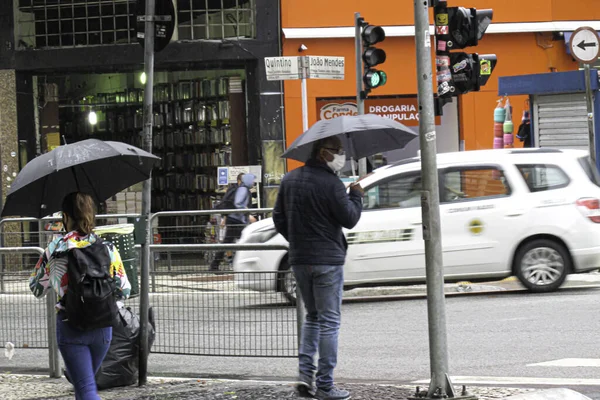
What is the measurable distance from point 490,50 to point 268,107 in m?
4.61

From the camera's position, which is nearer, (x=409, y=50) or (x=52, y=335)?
(x=52, y=335)

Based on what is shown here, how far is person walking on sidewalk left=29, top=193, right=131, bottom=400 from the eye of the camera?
627 cm

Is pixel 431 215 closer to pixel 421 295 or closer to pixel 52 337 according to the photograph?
pixel 52 337

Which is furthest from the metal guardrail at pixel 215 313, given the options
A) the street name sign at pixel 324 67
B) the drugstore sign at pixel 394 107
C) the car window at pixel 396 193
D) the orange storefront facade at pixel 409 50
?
the drugstore sign at pixel 394 107

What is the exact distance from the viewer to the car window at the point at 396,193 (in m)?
14.4

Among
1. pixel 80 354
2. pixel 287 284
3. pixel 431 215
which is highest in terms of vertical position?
pixel 431 215

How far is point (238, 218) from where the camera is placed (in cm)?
1608

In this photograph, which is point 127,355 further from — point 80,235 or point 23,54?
point 23,54

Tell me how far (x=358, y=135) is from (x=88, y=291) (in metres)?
3.25

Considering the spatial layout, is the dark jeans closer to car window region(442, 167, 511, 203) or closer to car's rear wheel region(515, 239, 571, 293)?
car window region(442, 167, 511, 203)

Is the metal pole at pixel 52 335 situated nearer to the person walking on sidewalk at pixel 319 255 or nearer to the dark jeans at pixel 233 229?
the person walking on sidewalk at pixel 319 255

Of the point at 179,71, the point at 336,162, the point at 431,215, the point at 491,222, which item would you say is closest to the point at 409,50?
the point at 179,71

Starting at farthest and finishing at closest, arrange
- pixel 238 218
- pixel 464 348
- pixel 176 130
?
pixel 176 130, pixel 238 218, pixel 464 348

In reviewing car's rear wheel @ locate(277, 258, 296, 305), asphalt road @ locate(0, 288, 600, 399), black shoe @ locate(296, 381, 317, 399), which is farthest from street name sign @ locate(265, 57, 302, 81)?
black shoe @ locate(296, 381, 317, 399)
